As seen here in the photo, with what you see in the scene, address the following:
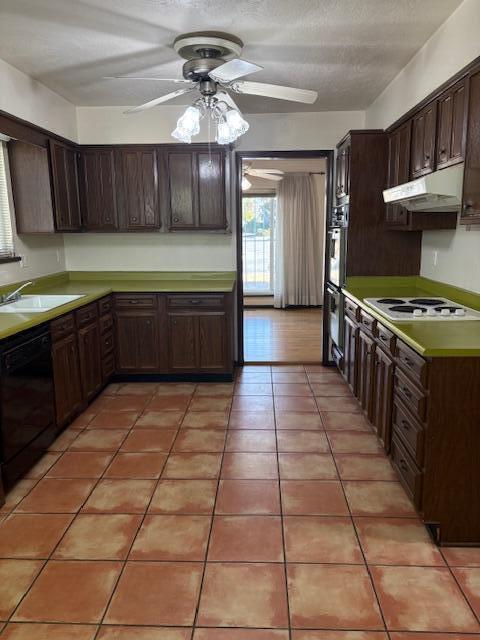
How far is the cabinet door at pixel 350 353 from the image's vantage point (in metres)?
3.66

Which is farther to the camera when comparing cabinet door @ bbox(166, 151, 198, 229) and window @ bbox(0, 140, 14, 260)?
cabinet door @ bbox(166, 151, 198, 229)

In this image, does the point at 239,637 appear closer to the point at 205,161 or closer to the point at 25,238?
the point at 25,238

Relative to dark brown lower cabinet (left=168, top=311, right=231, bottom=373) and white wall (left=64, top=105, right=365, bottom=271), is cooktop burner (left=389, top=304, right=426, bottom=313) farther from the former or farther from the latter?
white wall (left=64, top=105, right=365, bottom=271)

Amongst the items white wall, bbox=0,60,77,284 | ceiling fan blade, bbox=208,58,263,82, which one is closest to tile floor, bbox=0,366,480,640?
white wall, bbox=0,60,77,284

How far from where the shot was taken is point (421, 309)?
2877mm

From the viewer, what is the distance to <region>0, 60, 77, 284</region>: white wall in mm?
3441

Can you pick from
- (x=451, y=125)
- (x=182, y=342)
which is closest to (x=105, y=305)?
(x=182, y=342)

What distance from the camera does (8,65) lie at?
339 centimetres

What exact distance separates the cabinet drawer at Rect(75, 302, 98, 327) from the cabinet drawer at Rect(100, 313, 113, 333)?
14cm

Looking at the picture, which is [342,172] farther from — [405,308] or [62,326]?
[62,326]

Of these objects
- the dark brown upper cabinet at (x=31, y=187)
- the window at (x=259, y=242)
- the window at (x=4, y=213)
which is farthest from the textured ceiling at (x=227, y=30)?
the window at (x=259, y=242)

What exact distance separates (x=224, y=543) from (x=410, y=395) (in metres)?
1.16

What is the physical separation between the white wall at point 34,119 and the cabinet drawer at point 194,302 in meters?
1.22

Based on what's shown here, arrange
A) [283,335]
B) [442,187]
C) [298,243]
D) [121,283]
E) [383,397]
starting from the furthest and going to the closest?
[298,243], [283,335], [121,283], [383,397], [442,187]
